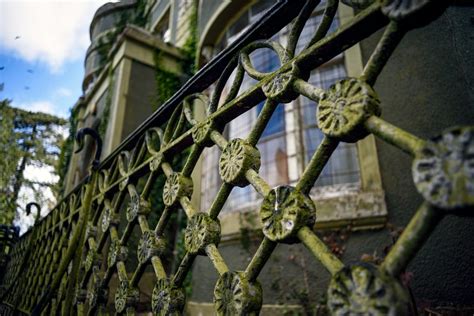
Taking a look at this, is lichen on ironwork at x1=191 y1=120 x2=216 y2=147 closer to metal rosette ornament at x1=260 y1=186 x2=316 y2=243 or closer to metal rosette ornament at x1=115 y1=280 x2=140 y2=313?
metal rosette ornament at x1=260 y1=186 x2=316 y2=243

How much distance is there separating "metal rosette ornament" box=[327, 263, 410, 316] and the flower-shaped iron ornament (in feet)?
1.19

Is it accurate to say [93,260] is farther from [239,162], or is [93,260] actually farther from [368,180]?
[368,180]

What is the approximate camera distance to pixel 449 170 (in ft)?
1.34

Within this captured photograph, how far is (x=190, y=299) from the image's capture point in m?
4.38

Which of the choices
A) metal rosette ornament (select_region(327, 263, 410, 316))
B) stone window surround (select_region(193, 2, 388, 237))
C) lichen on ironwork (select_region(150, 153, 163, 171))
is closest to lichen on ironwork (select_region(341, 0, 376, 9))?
metal rosette ornament (select_region(327, 263, 410, 316))

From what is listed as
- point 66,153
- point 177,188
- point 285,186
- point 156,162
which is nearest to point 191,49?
point 66,153

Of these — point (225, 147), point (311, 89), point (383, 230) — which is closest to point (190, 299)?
point (383, 230)

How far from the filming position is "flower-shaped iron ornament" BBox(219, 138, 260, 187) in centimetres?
79

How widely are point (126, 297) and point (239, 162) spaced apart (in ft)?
2.35

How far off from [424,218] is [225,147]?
0.56m

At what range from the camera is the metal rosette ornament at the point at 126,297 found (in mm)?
1100

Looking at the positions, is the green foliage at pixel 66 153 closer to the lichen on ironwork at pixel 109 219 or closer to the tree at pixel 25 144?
the tree at pixel 25 144

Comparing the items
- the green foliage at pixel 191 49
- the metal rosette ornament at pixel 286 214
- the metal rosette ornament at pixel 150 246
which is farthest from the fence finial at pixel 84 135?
the green foliage at pixel 191 49

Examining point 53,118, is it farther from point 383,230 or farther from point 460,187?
point 460,187
